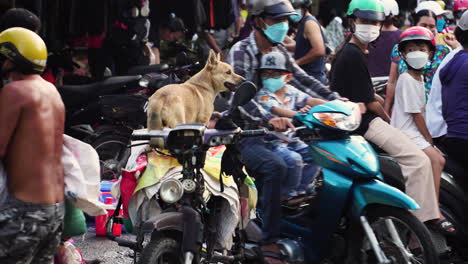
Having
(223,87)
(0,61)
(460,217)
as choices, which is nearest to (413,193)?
(460,217)

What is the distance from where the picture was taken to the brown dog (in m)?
6.74

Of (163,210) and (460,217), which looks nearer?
(163,210)

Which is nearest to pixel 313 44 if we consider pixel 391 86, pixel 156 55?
pixel 391 86

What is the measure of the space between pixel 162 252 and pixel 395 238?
4.53 ft

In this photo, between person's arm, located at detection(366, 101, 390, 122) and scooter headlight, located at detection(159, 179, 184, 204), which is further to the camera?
person's arm, located at detection(366, 101, 390, 122)

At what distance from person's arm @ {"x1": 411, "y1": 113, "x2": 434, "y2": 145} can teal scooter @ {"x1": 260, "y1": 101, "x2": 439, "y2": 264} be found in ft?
4.17

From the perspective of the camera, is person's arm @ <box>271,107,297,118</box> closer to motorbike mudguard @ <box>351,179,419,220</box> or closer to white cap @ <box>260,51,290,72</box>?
white cap @ <box>260,51,290,72</box>

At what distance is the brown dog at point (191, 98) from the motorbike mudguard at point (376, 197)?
1.59m

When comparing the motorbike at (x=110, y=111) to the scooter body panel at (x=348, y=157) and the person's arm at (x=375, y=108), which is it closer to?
the person's arm at (x=375, y=108)

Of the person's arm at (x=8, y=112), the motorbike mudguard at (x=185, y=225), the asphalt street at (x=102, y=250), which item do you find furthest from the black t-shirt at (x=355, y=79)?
the person's arm at (x=8, y=112)

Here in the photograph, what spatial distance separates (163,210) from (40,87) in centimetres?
126

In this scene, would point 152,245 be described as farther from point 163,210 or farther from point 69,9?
point 69,9

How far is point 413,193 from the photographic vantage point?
638cm

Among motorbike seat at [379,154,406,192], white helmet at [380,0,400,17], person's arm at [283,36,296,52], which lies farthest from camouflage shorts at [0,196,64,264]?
white helmet at [380,0,400,17]
